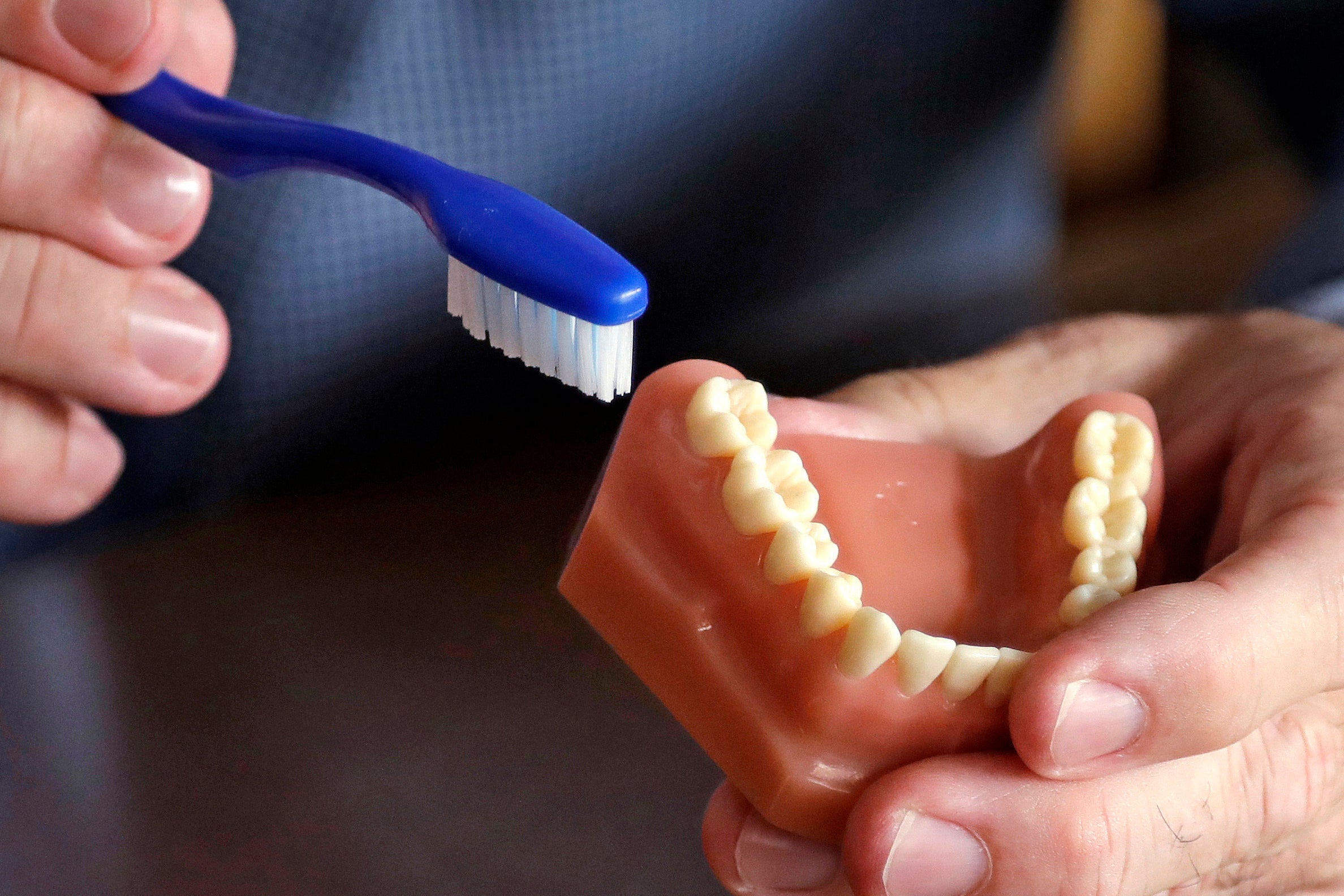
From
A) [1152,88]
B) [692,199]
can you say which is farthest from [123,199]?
[1152,88]

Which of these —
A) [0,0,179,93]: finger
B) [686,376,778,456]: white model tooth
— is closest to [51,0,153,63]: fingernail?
[0,0,179,93]: finger

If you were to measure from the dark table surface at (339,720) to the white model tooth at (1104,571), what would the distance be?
0.36 meters

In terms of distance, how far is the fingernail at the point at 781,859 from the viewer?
0.80m

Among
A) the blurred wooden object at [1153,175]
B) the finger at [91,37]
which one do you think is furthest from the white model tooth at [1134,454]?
the blurred wooden object at [1153,175]

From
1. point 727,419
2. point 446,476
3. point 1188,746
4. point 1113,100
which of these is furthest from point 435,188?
point 1113,100

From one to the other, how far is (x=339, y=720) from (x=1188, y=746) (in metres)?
0.67

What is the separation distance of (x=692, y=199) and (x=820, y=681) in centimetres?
95

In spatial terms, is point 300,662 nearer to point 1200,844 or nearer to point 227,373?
point 227,373

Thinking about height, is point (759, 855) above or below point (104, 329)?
below

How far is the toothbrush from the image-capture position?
70cm

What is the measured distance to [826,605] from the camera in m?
0.71

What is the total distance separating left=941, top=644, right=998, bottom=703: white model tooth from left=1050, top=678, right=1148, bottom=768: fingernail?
0.17ft

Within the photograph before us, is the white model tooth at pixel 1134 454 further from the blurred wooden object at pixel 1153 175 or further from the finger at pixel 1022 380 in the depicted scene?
the blurred wooden object at pixel 1153 175

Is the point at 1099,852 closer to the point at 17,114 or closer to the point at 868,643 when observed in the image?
the point at 868,643
